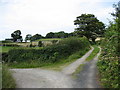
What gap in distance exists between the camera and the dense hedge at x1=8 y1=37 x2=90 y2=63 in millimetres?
19156

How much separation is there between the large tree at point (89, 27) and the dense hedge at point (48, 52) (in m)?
16.7

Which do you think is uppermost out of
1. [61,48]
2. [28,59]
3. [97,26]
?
[97,26]

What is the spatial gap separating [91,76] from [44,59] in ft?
35.4

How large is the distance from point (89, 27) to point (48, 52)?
2240 cm

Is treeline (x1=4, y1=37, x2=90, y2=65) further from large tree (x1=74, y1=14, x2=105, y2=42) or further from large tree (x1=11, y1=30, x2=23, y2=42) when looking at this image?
large tree (x1=11, y1=30, x2=23, y2=42)

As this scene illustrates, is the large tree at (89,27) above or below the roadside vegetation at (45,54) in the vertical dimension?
above

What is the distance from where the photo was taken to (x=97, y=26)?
1567 inches

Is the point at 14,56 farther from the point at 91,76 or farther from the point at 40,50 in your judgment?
the point at 91,76

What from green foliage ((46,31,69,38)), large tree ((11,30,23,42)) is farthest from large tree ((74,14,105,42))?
large tree ((11,30,23,42))

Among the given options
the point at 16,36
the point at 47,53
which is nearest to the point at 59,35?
the point at 16,36

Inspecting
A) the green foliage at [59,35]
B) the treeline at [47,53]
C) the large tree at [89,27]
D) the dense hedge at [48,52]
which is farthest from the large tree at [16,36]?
the dense hedge at [48,52]

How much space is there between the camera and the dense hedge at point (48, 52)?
19.2 metres

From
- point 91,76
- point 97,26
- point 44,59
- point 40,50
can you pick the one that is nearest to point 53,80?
point 91,76

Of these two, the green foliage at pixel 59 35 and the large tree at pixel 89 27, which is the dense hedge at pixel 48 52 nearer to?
the large tree at pixel 89 27
